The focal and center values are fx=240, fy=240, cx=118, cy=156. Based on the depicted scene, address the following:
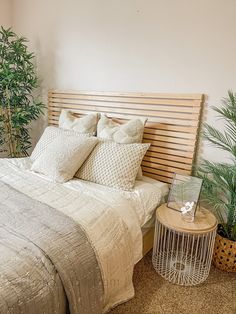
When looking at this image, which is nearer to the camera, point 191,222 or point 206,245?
point 191,222

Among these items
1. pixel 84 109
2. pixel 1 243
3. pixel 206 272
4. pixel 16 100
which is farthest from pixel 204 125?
pixel 16 100

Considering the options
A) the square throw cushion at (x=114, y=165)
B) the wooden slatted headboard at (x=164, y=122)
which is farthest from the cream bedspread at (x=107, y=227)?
the wooden slatted headboard at (x=164, y=122)

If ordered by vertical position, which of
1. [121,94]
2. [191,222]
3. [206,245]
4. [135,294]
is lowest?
[135,294]

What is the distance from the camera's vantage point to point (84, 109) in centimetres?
261

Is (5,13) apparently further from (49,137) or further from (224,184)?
(224,184)

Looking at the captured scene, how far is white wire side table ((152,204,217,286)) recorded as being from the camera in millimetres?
1572

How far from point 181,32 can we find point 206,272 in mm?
1869

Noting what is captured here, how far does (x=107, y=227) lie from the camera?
1352 millimetres

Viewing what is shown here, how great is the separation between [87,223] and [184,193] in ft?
2.80

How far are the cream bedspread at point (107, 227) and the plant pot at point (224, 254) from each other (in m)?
0.68

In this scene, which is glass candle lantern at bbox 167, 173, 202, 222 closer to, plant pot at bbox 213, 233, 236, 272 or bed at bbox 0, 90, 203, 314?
bed at bbox 0, 90, 203, 314

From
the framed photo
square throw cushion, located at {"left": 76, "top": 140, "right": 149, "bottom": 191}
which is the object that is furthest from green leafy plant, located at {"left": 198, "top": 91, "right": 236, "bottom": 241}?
square throw cushion, located at {"left": 76, "top": 140, "right": 149, "bottom": 191}

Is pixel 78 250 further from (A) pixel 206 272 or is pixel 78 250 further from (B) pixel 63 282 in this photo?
(A) pixel 206 272

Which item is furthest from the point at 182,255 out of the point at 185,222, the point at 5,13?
the point at 5,13
